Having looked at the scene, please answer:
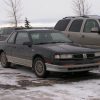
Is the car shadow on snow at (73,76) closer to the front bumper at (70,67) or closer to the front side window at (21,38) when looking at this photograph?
the front bumper at (70,67)

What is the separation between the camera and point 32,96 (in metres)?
8.01

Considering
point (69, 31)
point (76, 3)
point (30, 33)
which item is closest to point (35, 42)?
point (30, 33)

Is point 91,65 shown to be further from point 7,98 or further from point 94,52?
point 7,98

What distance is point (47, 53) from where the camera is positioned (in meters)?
10.3

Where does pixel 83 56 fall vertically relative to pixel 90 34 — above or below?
below

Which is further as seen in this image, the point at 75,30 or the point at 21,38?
the point at 75,30

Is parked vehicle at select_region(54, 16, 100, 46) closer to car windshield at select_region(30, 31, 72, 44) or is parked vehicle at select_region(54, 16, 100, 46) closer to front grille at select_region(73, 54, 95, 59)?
car windshield at select_region(30, 31, 72, 44)

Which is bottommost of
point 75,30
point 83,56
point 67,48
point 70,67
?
point 70,67

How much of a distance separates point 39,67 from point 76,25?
12.1 ft

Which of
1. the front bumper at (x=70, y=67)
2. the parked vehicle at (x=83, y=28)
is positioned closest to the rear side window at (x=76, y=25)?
the parked vehicle at (x=83, y=28)

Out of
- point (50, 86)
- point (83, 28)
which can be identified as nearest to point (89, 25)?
point (83, 28)

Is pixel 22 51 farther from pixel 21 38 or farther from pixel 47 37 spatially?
pixel 47 37

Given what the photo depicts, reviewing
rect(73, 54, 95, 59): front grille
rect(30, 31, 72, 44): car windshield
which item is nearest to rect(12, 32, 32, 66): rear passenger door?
rect(30, 31, 72, 44): car windshield

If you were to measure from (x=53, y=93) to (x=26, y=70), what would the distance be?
Result: 169 inches
